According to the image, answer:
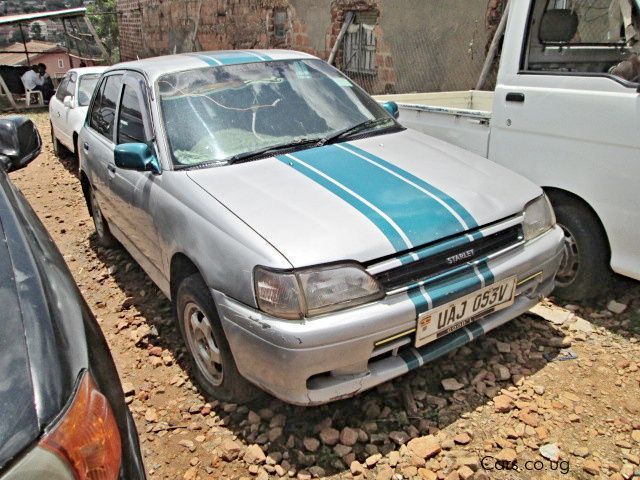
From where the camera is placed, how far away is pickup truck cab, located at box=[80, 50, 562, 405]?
2.14m

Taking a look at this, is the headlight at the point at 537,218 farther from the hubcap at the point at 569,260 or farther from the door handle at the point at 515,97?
the door handle at the point at 515,97

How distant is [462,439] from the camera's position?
2.39 metres

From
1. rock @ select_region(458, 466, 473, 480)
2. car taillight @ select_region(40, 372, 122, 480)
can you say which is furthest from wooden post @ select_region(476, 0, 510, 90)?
car taillight @ select_region(40, 372, 122, 480)

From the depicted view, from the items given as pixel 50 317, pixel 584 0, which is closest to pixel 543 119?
pixel 584 0

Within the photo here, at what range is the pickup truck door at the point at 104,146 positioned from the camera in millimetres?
3770

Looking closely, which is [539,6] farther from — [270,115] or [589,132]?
[270,115]

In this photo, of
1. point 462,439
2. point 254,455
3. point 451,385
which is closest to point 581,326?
point 451,385

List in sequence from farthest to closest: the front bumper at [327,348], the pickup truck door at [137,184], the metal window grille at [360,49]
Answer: the metal window grille at [360,49] → the pickup truck door at [137,184] → the front bumper at [327,348]

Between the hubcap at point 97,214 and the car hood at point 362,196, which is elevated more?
the car hood at point 362,196

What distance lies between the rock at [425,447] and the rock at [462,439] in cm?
10

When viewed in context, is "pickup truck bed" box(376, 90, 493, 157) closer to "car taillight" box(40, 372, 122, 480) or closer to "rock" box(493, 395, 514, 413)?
"rock" box(493, 395, 514, 413)

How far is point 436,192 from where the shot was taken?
257cm

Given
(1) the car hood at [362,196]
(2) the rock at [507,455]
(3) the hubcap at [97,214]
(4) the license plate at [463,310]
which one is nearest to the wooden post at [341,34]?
(3) the hubcap at [97,214]

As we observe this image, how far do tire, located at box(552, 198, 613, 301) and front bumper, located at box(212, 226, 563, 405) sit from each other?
112 cm
